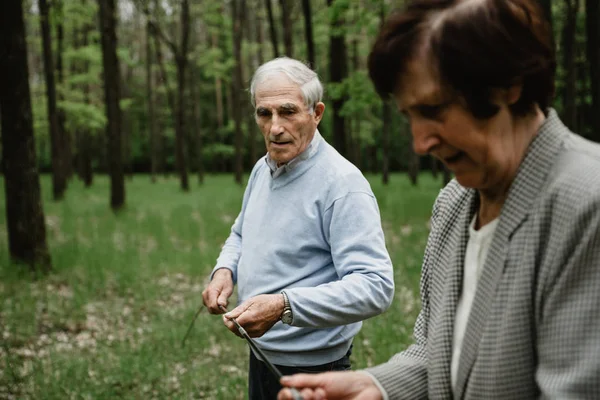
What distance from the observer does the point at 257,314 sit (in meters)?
2.17

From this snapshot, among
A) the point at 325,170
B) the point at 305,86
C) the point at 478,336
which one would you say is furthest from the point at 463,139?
the point at 305,86

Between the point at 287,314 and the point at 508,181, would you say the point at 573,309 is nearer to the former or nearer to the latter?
the point at 508,181

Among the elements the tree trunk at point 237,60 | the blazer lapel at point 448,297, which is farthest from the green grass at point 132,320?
the tree trunk at point 237,60

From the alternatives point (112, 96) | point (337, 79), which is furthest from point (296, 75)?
point (112, 96)

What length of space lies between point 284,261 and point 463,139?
1.29 meters

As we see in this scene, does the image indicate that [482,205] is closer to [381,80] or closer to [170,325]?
[381,80]

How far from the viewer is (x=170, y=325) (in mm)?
6566

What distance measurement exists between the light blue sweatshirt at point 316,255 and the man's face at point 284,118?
54 mm

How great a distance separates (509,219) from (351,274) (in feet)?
3.28

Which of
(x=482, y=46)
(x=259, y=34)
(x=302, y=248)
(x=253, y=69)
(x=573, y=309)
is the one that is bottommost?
(x=253, y=69)

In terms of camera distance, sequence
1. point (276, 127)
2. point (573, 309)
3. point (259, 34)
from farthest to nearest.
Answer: point (259, 34)
point (276, 127)
point (573, 309)

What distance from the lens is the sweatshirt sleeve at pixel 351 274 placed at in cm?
220

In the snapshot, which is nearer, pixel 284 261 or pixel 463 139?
pixel 463 139

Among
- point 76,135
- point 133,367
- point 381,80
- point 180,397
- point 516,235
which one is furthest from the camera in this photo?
point 76,135
